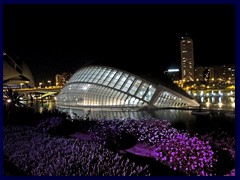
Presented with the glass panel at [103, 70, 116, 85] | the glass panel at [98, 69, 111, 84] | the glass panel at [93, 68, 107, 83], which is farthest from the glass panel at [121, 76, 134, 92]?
the glass panel at [93, 68, 107, 83]

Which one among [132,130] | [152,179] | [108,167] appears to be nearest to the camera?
[152,179]

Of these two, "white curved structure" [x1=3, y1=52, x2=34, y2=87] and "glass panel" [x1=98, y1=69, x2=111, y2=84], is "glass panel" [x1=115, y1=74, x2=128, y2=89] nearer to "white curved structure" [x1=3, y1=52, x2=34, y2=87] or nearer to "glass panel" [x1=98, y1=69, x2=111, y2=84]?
"glass panel" [x1=98, y1=69, x2=111, y2=84]

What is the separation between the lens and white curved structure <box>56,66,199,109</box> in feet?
109

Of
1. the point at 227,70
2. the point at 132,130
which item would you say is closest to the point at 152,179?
the point at 132,130

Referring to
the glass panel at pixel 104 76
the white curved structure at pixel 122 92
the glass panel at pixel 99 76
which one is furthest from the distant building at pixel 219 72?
the glass panel at pixel 104 76

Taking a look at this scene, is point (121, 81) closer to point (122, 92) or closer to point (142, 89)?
point (122, 92)

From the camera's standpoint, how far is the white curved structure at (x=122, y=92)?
109ft

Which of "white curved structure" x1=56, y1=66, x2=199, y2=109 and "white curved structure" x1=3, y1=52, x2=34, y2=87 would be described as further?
"white curved structure" x1=3, y1=52, x2=34, y2=87

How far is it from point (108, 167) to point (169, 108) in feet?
85.4

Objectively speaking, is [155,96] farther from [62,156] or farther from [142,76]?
[62,156]

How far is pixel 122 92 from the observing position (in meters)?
33.6

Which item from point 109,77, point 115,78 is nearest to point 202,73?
point 109,77

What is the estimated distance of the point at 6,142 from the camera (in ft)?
38.6

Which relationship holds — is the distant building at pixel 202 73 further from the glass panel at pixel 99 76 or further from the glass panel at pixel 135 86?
the glass panel at pixel 135 86
